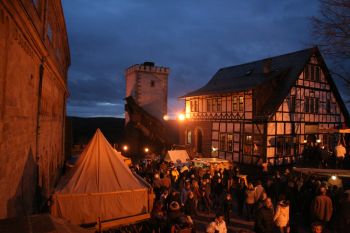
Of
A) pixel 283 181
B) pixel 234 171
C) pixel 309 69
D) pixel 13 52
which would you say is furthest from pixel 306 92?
pixel 13 52

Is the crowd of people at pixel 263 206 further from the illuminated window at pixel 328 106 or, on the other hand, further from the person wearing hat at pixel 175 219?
the illuminated window at pixel 328 106

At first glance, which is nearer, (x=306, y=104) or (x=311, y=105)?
(x=306, y=104)

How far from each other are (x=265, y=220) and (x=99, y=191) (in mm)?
4514

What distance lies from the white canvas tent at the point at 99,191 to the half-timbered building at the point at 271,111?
12494 millimetres

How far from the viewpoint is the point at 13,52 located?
16.7ft

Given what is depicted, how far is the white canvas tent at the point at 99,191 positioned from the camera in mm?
7414

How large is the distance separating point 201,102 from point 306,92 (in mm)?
8602

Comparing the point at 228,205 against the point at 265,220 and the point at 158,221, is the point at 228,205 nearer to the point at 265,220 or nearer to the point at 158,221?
the point at 265,220

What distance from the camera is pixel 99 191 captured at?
773cm

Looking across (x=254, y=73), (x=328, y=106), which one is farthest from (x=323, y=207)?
(x=328, y=106)

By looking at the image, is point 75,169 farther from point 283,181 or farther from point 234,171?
point 234,171

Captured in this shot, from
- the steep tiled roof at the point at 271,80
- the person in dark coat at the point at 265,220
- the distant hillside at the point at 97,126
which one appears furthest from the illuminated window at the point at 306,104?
the distant hillside at the point at 97,126

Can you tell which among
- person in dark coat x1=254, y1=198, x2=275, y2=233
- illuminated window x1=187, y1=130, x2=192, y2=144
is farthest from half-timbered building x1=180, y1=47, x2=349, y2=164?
person in dark coat x1=254, y1=198, x2=275, y2=233

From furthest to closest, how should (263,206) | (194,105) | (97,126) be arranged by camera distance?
(97,126), (194,105), (263,206)
